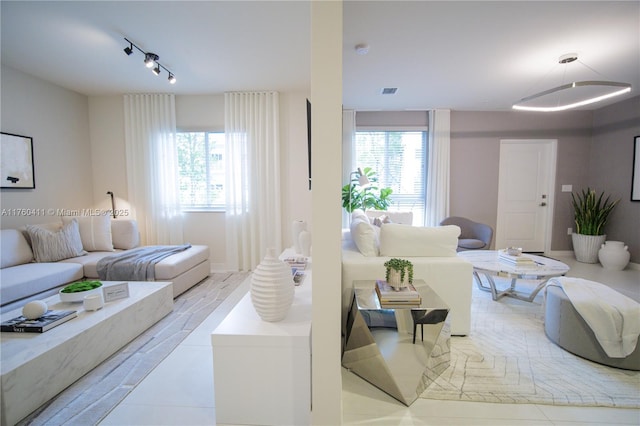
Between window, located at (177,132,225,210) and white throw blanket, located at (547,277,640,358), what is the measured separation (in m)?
4.16

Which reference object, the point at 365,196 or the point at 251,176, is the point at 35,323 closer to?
the point at 251,176

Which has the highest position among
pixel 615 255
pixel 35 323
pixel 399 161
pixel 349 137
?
pixel 349 137

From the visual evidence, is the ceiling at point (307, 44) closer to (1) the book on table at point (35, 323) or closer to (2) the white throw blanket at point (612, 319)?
(2) the white throw blanket at point (612, 319)

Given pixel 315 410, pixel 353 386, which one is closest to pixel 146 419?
pixel 315 410

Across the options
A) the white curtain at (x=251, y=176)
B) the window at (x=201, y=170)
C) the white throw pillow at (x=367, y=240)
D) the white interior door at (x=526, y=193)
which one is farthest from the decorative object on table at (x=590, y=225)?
the window at (x=201, y=170)

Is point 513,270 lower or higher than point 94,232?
lower

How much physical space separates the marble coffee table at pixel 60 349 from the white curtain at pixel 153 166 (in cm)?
209

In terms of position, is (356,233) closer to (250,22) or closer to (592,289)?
(592,289)

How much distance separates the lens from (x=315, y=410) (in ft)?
4.31

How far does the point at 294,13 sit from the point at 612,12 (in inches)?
96.6

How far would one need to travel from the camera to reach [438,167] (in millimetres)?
4867

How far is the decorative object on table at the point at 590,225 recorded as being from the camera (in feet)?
14.5

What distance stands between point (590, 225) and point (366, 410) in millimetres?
5103

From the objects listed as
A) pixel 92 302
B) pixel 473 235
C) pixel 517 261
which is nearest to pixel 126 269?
pixel 92 302
